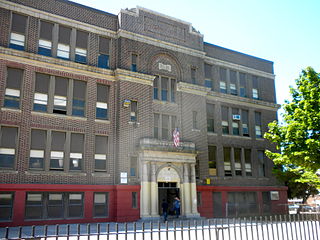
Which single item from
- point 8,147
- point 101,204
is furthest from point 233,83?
point 8,147

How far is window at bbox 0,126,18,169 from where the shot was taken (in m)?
23.9

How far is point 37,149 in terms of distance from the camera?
995 inches

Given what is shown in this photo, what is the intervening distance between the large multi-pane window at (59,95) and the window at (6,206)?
6402 mm

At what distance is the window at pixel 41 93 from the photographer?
1020 inches

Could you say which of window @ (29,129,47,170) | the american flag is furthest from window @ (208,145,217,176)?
window @ (29,129,47,170)

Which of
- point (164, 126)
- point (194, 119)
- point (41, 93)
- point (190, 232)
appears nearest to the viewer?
point (190, 232)

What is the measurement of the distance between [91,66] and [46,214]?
11.9 meters

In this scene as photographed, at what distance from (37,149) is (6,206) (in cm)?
439

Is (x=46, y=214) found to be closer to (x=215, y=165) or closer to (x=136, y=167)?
(x=136, y=167)

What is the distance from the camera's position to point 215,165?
33906 mm

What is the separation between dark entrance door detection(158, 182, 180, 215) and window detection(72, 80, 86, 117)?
28.9 ft

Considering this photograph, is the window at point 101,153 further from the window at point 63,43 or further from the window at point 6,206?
the window at point 63,43

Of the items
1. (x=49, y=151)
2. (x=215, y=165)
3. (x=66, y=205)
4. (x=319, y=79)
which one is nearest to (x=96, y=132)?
(x=49, y=151)

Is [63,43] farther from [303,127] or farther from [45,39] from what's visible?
[303,127]
